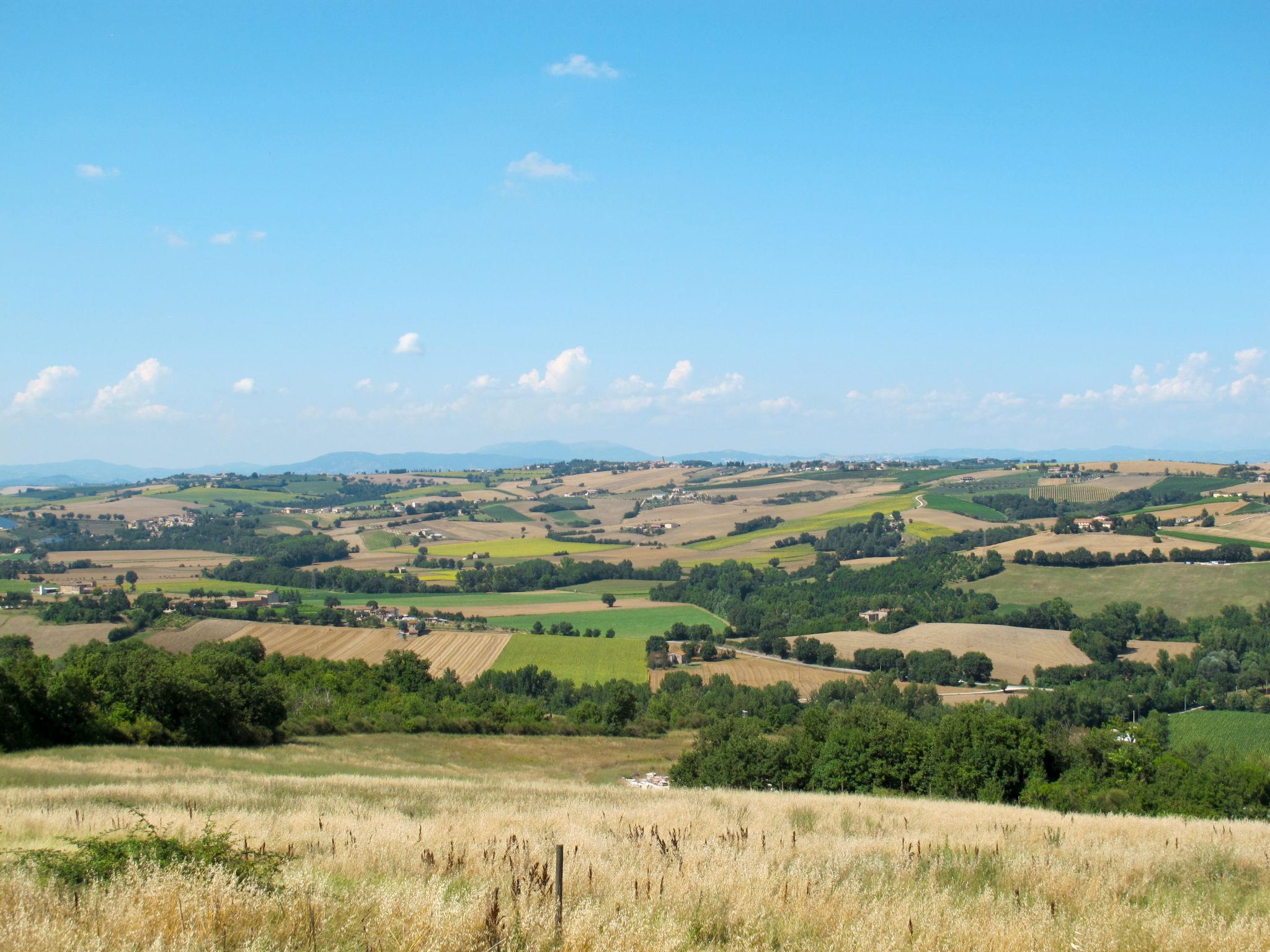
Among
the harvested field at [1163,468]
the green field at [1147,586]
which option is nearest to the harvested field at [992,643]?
the green field at [1147,586]

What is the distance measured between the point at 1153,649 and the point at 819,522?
71.6 metres

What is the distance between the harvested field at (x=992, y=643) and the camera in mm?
74625

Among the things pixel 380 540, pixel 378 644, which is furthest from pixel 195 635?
pixel 380 540

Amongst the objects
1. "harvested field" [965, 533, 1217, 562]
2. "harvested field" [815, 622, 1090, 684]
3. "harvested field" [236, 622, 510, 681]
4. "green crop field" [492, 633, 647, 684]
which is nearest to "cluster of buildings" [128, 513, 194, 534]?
"harvested field" [236, 622, 510, 681]

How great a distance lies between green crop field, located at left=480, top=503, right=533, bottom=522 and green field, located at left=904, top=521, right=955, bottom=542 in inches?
2771

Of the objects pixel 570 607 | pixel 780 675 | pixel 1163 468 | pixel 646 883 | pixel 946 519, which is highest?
pixel 1163 468

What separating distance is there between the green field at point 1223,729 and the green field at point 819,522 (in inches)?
2966

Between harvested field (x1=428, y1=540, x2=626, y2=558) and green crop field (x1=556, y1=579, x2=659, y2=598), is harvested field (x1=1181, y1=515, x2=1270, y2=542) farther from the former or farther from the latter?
harvested field (x1=428, y1=540, x2=626, y2=558)

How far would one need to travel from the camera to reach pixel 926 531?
5074 inches

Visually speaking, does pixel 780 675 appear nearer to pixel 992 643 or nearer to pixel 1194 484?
pixel 992 643

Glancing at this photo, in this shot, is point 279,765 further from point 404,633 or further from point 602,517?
point 602,517

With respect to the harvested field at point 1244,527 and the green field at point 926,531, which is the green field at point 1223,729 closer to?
the harvested field at point 1244,527

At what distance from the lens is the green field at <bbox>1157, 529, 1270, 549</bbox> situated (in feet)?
314

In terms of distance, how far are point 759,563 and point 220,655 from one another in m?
82.1
